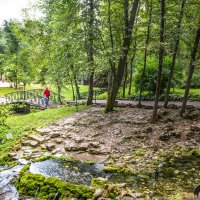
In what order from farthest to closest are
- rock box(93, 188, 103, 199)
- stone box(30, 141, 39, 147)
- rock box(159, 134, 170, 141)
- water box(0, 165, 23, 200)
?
rock box(159, 134, 170, 141), stone box(30, 141, 39, 147), water box(0, 165, 23, 200), rock box(93, 188, 103, 199)

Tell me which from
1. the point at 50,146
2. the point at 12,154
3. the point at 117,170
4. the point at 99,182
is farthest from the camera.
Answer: the point at 50,146

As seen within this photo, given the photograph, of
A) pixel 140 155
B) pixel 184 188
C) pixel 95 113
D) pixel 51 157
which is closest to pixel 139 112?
pixel 95 113

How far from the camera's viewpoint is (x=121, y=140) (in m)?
9.61

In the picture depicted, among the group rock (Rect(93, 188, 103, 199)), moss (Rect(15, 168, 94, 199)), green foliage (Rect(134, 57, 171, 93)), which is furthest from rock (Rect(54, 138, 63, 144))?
green foliage (Rect(134, 57, 171, 93))

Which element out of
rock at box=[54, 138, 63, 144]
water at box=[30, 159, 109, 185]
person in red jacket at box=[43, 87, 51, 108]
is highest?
person in red jacket at box=[43, 87, 51, 108]

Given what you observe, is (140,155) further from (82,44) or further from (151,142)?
(82,44)

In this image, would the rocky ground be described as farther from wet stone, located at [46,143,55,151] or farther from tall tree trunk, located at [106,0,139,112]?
tall tree trunk, located at [106,0,139,112]

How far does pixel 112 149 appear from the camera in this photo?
8852 mm

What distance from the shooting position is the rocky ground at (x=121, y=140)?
8.13 meters

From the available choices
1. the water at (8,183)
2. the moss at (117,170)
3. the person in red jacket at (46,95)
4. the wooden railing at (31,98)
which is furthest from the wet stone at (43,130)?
the wooden railing at (31,98)

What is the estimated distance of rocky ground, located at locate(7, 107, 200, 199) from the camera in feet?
26.7

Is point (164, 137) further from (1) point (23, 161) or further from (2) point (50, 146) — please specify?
(1) point (23, 161)

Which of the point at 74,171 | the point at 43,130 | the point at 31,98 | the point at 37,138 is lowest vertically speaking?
the point at 74,171

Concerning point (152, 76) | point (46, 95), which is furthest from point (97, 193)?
point (46, 95)
